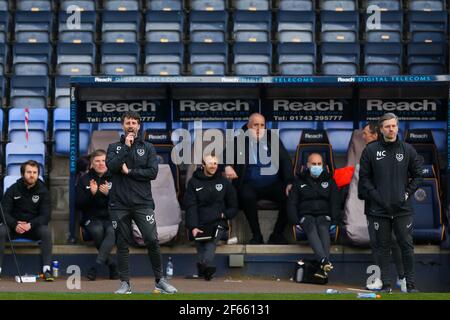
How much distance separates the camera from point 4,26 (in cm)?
1889

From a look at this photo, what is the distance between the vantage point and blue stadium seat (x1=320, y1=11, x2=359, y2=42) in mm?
18891

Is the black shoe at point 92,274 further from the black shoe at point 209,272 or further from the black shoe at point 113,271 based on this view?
the black shoe at point 209,272

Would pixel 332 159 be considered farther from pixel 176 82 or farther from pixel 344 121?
pixel 176 82

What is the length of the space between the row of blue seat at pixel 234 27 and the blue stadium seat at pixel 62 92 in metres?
1.19

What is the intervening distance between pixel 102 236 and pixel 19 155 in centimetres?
234

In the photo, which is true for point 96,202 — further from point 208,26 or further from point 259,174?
point 208,26

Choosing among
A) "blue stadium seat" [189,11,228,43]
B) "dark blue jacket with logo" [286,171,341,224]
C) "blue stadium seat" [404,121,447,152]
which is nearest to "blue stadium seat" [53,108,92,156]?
"blue stadium seat" [189,11,228,43]

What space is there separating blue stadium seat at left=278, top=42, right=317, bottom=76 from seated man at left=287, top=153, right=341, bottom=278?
351cm

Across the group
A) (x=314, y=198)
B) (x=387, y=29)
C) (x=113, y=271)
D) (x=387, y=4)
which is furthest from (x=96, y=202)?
(x=387, y=4)

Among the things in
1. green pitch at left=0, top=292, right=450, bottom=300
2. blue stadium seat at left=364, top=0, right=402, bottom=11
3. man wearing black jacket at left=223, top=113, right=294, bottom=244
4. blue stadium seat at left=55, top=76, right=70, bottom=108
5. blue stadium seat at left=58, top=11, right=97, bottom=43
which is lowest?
green pitch at left=0, top=292, right=450, bottom=300

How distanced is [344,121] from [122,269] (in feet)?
18.4

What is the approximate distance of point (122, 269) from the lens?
1212cm

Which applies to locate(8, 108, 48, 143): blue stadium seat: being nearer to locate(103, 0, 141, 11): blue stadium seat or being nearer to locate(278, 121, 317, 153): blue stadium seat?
locate(103, 0, 141, 11): blue stadium seat
